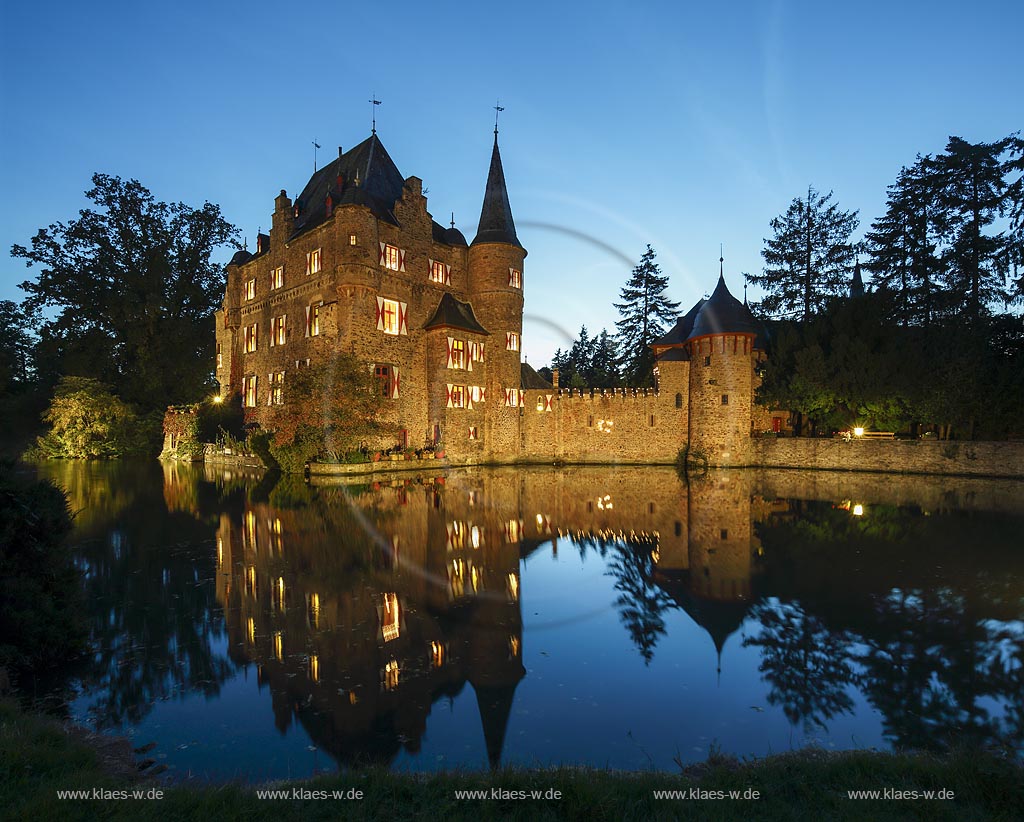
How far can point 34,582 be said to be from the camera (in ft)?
16.2

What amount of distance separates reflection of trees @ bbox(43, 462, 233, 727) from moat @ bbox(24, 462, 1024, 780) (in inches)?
1.4

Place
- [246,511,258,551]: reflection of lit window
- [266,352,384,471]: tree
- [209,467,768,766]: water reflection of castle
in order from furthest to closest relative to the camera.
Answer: [266,352,384,471]: tree → [246,511,258,551]: reflection of lit window → [209,467,768,766]: water reflection of castle

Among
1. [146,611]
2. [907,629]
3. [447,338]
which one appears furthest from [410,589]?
[447,338]

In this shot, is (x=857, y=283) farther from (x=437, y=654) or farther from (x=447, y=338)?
(x=437, y=654)

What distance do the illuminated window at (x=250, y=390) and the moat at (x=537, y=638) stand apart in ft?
61.7

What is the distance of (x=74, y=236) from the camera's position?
36000mm

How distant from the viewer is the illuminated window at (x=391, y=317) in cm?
2533

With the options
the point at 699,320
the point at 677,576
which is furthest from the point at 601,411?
the point at 677,576

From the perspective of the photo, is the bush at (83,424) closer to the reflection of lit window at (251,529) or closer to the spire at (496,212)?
the spire at (496,212)

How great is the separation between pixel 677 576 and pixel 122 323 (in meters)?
40.0

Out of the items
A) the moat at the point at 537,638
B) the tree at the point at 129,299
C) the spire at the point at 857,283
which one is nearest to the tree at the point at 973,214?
the spire at the point at 857,283

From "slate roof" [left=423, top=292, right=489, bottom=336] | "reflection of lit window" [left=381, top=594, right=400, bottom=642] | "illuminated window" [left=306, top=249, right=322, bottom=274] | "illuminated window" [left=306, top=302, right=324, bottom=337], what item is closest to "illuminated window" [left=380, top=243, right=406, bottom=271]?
"slate roof" [left=423, top=292, right=489, bottom=336]

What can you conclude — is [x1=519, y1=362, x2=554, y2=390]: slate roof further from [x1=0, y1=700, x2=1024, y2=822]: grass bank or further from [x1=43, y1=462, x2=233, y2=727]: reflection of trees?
[x1=0, y1=700, x2=1024, y2=822]: grass bank

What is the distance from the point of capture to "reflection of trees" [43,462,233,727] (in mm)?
4797
